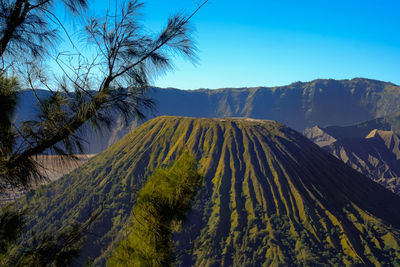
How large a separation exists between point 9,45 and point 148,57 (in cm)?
151

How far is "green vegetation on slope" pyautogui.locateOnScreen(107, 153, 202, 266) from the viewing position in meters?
5.07

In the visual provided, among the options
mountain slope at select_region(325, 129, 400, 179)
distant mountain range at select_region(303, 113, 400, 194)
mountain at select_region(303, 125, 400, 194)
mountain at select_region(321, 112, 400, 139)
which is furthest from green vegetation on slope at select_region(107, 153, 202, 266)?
mountain at select_region(321, 112, 400, 139)

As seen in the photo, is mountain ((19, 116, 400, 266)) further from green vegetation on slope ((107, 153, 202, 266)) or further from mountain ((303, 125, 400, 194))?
mountain ((303, 125, 400, 194))

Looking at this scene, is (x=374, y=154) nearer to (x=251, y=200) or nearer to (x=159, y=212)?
(x=251, y=200)

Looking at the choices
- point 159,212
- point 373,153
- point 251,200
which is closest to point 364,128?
point 373,153

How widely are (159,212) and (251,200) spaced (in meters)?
70.3

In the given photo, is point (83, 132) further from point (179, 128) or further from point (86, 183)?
point (179, 128)

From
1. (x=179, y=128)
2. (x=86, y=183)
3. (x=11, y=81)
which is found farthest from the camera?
(x=179, y=128)

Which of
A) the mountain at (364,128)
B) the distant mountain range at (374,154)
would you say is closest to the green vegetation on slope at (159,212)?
the distant mountain range at (374,154)

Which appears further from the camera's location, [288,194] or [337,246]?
[288,194]

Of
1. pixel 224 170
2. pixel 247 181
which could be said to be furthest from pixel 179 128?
pixel 247 181

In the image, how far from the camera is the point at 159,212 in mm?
5105

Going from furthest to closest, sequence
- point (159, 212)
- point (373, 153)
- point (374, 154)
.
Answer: point (373, 153)
point (374, 154)
point (159, 212)

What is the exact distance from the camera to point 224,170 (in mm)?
80125
